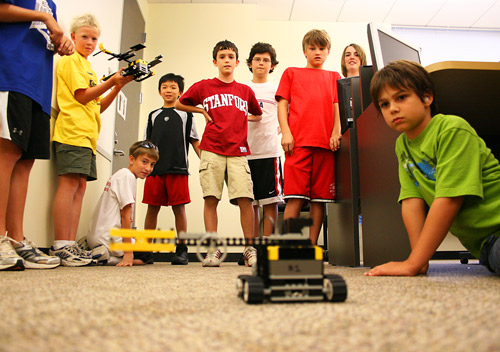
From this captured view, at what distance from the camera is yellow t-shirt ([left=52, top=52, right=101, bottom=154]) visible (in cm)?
178

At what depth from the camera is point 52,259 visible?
4.58 feet

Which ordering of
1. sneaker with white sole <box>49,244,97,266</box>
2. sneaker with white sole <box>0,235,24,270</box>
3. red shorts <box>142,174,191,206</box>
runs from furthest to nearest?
1. red shorts <box>142,174,191,206</box>
2. sneaker with white sole <box>49,244,97,266</box>
3. sneaker with white sole <box>0,235,24,270</box>

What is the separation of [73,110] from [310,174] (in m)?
1.17

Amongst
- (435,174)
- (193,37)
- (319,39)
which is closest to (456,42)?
(193,37)

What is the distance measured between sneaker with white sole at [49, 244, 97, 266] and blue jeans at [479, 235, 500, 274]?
152 cm

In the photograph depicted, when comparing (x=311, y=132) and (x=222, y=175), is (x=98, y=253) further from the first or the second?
(x=311, y=132)

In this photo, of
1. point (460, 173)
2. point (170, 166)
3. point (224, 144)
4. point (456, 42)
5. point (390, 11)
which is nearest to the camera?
point (460, 173)

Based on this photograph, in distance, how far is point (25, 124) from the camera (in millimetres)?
1312

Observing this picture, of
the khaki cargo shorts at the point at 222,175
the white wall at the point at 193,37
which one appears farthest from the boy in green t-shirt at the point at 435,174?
the white wall at the point at 193,37

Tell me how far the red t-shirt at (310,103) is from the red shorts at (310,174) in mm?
46

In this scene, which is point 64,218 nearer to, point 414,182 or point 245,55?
point 414,182

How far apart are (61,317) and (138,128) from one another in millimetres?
3381

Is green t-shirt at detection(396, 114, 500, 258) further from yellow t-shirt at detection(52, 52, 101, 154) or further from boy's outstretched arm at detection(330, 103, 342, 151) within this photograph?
yellow t-shirt at detection(52, 52, 101, 154)

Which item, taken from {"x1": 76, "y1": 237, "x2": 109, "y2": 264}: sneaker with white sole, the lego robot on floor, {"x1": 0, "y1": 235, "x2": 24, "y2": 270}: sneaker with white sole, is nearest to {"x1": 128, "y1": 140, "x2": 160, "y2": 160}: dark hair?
{"x1": 76, "y1": 237, "x2": 109, "y2": 264}: sneaker with white sole
